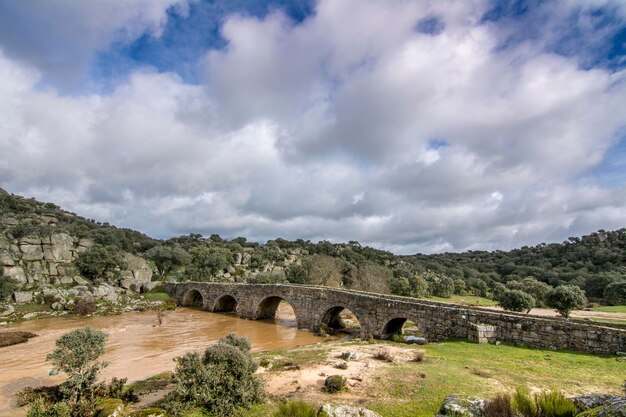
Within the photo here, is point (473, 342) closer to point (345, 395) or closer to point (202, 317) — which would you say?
point (345, 395)

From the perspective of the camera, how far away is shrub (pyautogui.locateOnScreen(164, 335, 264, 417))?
31.2ft

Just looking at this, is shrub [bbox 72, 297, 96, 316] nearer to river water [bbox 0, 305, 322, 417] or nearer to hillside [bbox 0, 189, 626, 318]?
river water [bbox 0, 305, 322, 417]

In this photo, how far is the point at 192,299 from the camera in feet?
174

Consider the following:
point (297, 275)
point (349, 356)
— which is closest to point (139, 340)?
point (349, 356)

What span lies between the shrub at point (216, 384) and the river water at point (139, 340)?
25.3ft

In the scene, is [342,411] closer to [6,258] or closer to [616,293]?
[6,258]

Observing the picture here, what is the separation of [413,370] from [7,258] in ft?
177

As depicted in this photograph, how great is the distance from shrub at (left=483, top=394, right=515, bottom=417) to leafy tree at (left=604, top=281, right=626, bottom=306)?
5724 cm

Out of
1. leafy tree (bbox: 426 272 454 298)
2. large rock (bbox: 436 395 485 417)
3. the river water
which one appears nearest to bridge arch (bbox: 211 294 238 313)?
the river water

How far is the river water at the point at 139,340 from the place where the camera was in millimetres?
17453

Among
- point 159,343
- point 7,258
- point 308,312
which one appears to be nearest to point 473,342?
point 308,312

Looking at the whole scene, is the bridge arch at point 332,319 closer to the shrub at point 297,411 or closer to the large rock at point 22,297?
the shrub at point 297,411

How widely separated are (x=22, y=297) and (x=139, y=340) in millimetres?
24816

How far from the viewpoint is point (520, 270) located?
83375 mm
